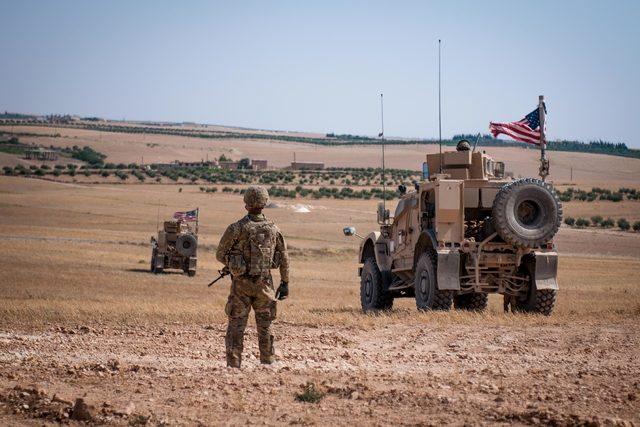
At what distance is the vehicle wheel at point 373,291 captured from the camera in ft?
63.0

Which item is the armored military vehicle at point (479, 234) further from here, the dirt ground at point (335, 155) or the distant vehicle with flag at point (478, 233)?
the dirt ground at point (335, 155)

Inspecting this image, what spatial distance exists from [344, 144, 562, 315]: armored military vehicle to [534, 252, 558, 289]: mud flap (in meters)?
0.02

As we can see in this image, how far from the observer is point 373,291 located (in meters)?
19.3

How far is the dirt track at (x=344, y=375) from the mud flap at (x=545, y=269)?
2887 mm

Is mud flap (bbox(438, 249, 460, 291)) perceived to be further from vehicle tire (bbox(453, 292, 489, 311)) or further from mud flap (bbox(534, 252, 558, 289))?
vehicle tire (bbox(453, 292, 489, 311))

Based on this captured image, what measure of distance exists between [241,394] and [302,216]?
5572 cm

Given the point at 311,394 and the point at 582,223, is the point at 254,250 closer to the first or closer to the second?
the point at 311,394

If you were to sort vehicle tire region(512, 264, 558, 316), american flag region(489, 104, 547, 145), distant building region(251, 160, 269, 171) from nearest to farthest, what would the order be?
1. vehicle tire region(512, 264, 558, 316)
2. american flag region(489, 104, 547, 145)
3. distant building region(251, 160, 269, 171)

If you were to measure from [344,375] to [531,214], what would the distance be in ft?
24.8

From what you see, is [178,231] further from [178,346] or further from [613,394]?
[613,394]

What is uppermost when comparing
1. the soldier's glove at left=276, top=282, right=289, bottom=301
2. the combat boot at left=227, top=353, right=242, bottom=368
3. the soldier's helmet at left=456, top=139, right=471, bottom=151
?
the soldier's helmet at left=456, top=139, right=471, bottom=151

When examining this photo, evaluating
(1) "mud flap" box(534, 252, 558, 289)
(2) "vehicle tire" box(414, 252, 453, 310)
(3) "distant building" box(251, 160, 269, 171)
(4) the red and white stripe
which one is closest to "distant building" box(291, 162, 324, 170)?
(3) "distant building" box(251, 160, 269, 171)

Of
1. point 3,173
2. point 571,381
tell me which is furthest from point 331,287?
point 3,173

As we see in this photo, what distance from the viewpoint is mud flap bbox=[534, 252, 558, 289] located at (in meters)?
16.7
